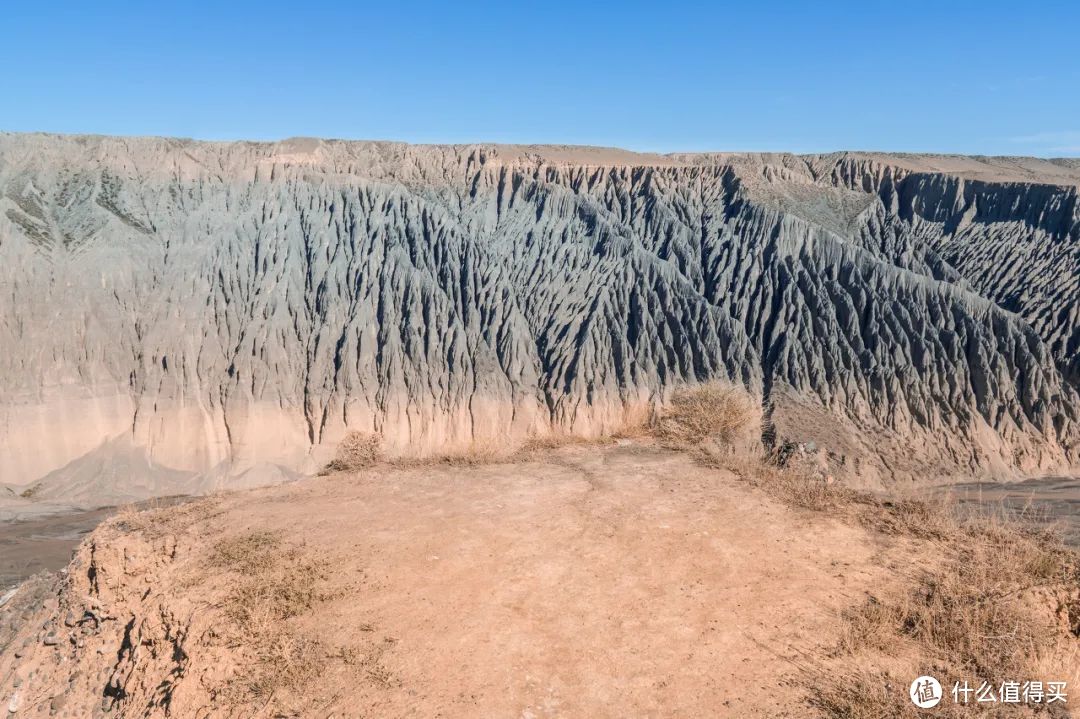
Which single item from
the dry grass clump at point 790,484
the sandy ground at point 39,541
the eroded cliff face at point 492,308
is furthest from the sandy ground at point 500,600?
the eroded cliff face at point 492,308

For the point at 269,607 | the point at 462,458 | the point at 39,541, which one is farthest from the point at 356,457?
the point at 39,541

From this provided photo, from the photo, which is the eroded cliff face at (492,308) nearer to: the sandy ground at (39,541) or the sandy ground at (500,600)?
the sandy ground at (39,541)

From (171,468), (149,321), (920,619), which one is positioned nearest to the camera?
(920,619)

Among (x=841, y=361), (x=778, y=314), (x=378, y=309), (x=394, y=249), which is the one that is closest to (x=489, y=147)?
(x=394, y=249)

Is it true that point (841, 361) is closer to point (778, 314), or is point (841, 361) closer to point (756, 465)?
point (778, 314)

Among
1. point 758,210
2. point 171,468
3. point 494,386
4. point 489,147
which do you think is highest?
point 489,147

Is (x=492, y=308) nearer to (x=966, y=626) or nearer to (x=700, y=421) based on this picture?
(x=700, y=421)

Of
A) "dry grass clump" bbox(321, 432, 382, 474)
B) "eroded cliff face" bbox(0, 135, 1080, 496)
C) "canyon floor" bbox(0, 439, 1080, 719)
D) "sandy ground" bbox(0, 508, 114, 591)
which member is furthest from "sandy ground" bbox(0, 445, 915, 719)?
"eroded cliff face" bbox(0, 135, 1080, 496)

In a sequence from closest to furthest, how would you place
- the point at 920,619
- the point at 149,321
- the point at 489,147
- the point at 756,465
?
the point at 920,619
the point at 756,465
the point at 149,321
the point at 489,147
